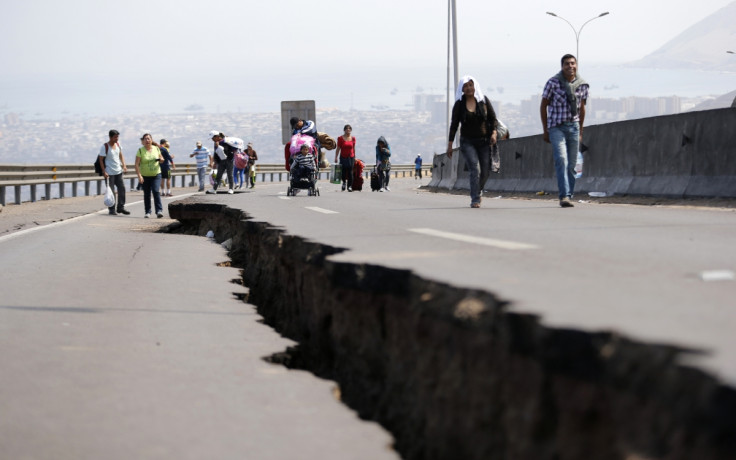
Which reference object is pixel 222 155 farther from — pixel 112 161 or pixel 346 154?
pixel 112 161

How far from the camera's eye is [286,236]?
7871mm

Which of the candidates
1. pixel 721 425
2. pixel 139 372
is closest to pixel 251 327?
pixel 139 372

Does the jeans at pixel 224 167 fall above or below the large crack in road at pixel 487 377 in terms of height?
above

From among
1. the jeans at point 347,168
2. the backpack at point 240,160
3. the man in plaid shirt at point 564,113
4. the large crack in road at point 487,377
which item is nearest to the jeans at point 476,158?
the man in plaid shirt at point 564,113

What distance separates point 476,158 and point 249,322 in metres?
7.24

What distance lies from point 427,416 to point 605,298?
2.85 ft

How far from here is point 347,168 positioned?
26594 millimetres

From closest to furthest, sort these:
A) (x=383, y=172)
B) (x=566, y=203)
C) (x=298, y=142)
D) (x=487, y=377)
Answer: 1. (x=487, y=377)
2. (x=566, y=203)
3. (x=298, y=142)
4. (x=383, y=172)

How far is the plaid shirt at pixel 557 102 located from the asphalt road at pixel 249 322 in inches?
139

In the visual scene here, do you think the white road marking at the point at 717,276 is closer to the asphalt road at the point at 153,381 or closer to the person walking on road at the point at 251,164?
the asphalt road at the point at 153,381

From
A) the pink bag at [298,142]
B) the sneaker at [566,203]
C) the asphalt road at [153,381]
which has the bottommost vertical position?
the asphalt road at [153,381]

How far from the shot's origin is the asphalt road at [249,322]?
3779mm

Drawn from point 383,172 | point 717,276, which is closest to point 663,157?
point 717,276

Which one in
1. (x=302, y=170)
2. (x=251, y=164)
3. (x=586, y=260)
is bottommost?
(x=586, y=260)
